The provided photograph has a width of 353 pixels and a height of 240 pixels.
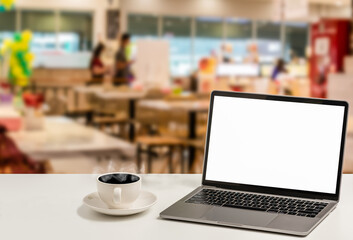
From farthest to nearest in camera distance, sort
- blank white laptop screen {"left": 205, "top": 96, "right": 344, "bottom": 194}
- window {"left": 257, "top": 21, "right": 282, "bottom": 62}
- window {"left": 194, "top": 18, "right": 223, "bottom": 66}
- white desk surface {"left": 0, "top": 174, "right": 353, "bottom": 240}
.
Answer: window {"left": 257, "top": 21, "right": 282, "bottom": 62}, window {"left": 194, "top": 18, "right": 223, "bottom": 66}, blank white laptop screen {"left": 205, "top": 96, "right": 344, "bottom": 194}, white desk surface {"left": 0, "top": 174, "right": 353, "bottom": 240}

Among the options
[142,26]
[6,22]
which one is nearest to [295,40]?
[142,26]

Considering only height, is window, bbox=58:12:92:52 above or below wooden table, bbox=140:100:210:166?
above

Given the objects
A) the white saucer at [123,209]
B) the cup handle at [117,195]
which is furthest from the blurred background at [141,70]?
the cup handle at [117,195]

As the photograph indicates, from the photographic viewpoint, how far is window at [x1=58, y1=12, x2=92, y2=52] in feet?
45.1

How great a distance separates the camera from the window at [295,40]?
55.8 ft

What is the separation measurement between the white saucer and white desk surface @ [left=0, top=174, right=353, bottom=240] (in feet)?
0.05

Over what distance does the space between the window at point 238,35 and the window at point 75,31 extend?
4.27m

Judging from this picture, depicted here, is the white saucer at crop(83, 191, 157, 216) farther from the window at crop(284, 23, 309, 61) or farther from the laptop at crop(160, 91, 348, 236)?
the window at crop(284, 23, 309, 61)

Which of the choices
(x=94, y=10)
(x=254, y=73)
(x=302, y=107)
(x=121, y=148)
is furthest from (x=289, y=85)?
(x=302, y=107)

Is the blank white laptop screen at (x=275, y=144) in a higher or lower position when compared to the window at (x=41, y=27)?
lower

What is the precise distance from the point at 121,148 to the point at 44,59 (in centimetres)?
1090

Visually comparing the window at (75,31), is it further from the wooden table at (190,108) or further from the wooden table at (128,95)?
the wooden table at (190,108)

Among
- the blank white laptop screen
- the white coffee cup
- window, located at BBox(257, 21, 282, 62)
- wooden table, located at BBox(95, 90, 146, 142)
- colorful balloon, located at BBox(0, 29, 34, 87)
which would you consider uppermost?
window, located at BBox(257, 21, 282, 62)


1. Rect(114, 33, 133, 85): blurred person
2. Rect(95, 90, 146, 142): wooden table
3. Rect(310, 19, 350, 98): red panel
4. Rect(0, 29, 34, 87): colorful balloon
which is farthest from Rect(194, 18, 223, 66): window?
Rect(0, 29, 34, 87): colorful balloon
